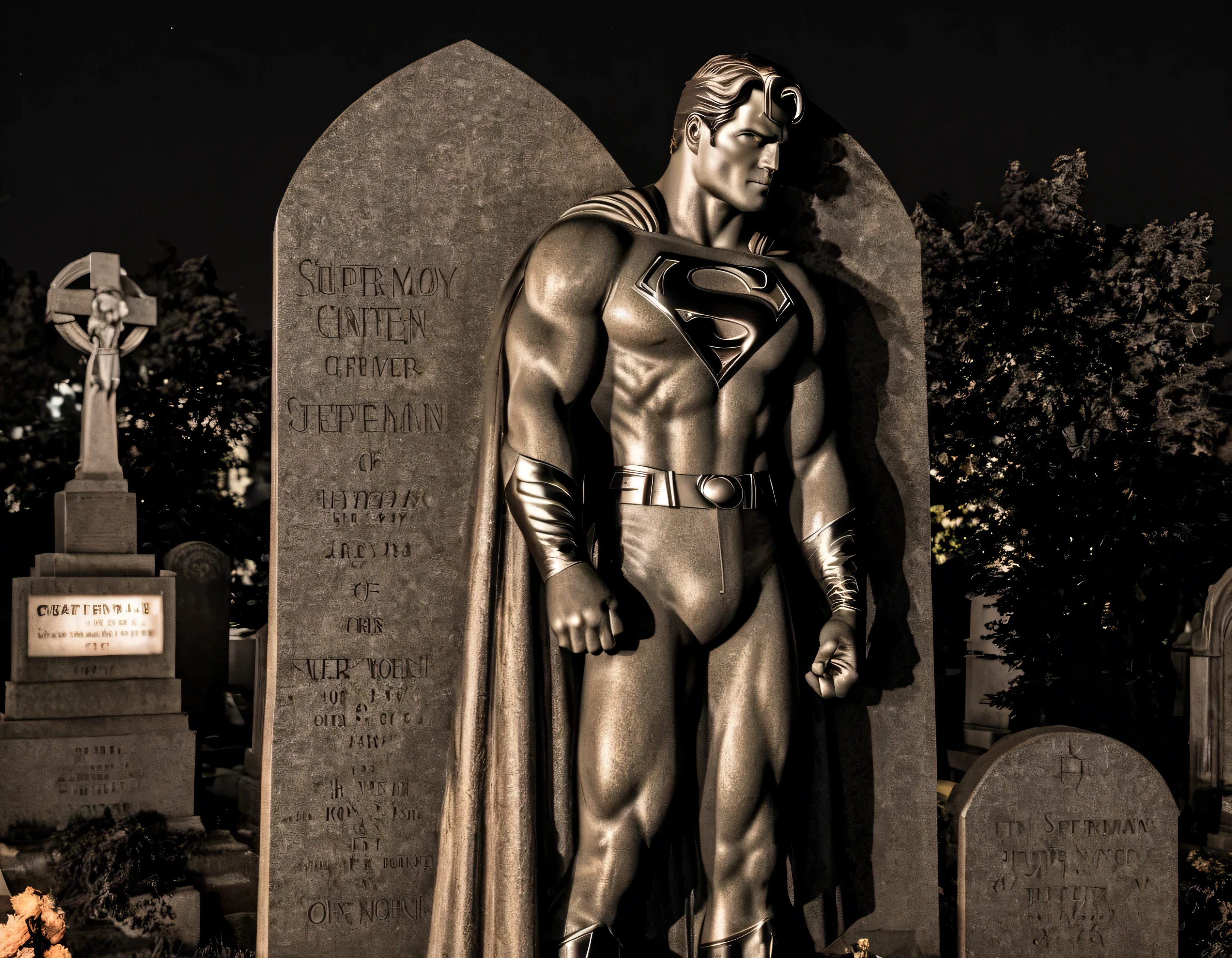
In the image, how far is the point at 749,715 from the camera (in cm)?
401

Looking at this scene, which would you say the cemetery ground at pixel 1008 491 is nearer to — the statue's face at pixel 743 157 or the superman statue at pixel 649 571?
the superman statue at pixel 649 571

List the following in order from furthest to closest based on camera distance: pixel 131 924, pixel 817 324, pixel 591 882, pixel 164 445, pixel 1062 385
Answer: pixel 164 445 → pixel 1062 385 → pixel 131 924 → pixel 817 324 → pixel 591 882

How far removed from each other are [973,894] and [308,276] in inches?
155

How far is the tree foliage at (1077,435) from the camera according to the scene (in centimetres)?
1253

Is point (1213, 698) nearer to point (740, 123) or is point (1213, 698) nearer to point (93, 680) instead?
point (740, 123)

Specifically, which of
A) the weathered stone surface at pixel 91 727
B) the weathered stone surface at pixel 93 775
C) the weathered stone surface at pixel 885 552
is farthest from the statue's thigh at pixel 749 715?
the weathered stone surface at pixel 91 727

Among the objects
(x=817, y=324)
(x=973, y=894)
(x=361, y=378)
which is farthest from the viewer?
(x=973, y=894)

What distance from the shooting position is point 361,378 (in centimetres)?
460

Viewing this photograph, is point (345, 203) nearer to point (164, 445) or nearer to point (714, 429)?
point (714, 429)

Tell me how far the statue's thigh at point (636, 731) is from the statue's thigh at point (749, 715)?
178 millimetres

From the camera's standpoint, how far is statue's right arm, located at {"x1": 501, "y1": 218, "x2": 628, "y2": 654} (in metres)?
3.73

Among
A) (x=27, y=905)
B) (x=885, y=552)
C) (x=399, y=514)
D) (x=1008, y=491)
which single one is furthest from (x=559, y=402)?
(x=1008, y=491)

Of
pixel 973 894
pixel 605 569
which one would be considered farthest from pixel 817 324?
pixel 973 894

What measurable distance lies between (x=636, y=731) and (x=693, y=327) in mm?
1254
